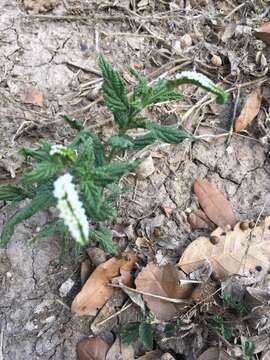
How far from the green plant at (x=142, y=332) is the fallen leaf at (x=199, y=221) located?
54 cm

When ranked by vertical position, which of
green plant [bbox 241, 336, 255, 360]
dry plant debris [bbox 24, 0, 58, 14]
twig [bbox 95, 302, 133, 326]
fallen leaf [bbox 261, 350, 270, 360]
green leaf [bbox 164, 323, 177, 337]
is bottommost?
fallen leaf [bbox 261, 350, 270, 360]

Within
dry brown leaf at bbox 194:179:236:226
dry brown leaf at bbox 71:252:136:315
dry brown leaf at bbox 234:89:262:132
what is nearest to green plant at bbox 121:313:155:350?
dry brown leaf at bbox 71:252:136:315

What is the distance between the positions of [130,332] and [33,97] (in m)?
1.36

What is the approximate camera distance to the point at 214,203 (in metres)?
2.82

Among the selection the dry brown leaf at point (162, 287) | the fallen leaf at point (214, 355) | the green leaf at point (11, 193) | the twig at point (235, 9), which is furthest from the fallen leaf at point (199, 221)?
the twig at point (235, 9)

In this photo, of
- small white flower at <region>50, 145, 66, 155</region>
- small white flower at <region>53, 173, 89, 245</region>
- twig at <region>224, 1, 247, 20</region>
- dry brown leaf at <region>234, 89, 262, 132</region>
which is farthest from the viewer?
twig at <region>224, 1, 247, 20</region>

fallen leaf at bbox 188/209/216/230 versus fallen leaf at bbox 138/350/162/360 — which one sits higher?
→ fallen leaf at bbox 188/209/216/230

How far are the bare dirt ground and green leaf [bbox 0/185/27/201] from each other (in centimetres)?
32

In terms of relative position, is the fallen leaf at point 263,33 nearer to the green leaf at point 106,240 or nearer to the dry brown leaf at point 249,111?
the dry brown leaf at point 249,111

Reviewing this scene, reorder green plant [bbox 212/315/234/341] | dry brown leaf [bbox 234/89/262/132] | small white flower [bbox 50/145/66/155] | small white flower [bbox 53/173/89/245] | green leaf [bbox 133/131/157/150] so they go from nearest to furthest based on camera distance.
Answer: small white flower [bbox 53/173/89/245], small white flower [bbox 50/145/66/155], green leaf [bbox 133/131/157/150], green plant [bbox 212/315/234/341], dry brown leaf [bbox 234/89/262/132]

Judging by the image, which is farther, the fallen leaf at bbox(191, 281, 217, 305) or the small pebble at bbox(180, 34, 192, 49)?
the small pebble at bbox(180, 34, 192, 49)

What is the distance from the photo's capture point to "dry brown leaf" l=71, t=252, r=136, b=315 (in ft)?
8.23

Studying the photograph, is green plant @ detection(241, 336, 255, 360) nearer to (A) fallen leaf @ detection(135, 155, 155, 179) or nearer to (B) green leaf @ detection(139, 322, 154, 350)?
(B) green leaf @ detection(139, 322, 154, 350)

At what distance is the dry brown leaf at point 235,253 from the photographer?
8.50 ft
